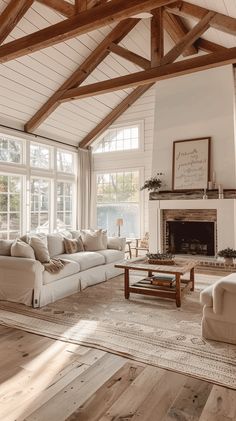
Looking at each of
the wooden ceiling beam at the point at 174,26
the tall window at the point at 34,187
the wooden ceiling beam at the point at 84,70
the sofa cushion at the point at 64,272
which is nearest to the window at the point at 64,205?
the tall window at the point at 34,187

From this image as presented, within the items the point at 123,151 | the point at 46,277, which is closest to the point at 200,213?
the point at 123,151

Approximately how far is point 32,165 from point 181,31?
412 cm

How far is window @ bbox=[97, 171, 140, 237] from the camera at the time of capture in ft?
26.0

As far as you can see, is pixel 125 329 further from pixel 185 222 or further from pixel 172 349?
pixel 185 222

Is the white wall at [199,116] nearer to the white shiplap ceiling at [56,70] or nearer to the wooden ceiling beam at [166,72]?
the white shiplap ceiling at [56,70]

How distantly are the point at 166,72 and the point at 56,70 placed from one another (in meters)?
2.33

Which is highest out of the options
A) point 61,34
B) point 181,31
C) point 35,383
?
point 181,31

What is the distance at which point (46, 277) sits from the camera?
3865mm

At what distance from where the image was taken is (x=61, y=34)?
3.72m

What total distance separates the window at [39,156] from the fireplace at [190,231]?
3.05 meters

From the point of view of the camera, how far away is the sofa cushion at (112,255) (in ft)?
17.0

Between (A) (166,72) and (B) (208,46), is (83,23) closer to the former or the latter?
(A) (166,72)

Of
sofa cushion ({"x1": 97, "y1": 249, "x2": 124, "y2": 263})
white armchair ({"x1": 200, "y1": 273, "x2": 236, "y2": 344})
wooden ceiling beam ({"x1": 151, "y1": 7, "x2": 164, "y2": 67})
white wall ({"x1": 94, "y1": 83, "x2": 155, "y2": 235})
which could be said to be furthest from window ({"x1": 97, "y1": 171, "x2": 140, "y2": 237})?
white armchair ({"x1": 200, "y1": 273, "x2": 236, "y2": 344})

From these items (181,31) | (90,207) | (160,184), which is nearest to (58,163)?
(90,207)
